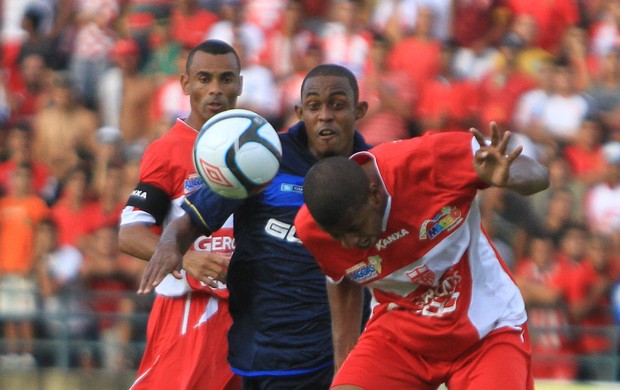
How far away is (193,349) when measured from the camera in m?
7.17

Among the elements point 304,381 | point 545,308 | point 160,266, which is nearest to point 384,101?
point 545,308

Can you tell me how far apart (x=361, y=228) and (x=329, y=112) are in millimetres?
1101

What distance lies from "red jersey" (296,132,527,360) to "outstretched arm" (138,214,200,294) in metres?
0.66

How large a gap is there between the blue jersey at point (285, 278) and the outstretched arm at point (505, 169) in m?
1.25

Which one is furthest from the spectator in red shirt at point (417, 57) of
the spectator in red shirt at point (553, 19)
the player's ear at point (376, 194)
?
the player's ear at point (376, 194)

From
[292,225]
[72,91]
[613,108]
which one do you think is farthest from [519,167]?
[72,91]

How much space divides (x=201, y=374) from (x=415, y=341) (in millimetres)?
1633

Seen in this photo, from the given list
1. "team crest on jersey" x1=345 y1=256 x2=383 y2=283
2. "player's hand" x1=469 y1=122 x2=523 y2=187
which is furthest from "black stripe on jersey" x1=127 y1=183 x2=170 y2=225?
"player's hand" x1=469 y1=122 x2=523 y2=187

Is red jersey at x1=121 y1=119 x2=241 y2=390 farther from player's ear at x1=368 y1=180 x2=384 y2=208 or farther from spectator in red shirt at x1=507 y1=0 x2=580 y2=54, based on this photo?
spectator in red shirt at x1=507 y1=0 x2=580 y2=54

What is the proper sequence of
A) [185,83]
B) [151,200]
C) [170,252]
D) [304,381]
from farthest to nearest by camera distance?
1. [185,83]
2. [151,200]
3. [304,381]
4. [170,252]

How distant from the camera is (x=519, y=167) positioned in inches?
218

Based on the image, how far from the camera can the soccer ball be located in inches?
243

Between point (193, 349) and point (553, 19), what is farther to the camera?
point (553, 19)

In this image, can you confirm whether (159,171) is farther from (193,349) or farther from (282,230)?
(193,349)
